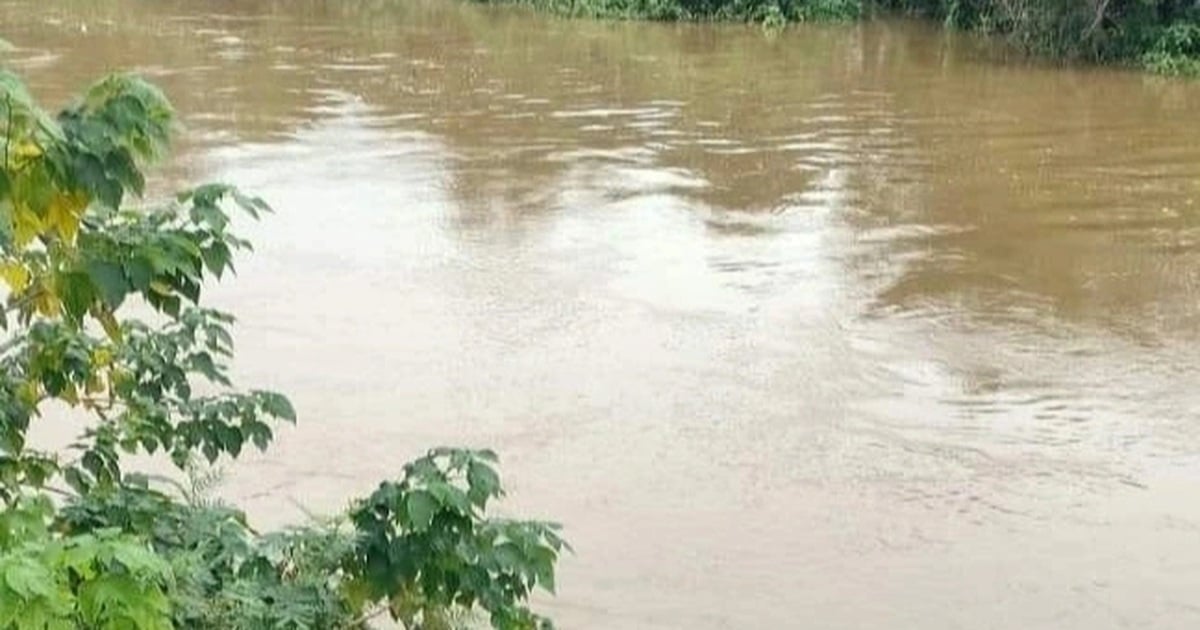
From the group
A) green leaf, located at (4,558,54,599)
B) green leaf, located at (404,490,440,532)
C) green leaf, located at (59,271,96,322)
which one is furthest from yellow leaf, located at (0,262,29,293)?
green leaf, located at (4,558,54,599)

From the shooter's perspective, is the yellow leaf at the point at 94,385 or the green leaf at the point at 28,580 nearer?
the green leaf at the point at 28,580

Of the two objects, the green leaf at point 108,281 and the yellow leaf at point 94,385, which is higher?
the green leaf at point 108,281

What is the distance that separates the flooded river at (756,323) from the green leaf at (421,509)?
2312 mm

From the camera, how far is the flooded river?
5449mm

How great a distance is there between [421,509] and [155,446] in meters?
0.69

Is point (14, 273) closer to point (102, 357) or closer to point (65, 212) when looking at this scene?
point (65, 212)

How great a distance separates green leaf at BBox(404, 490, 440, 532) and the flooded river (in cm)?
231

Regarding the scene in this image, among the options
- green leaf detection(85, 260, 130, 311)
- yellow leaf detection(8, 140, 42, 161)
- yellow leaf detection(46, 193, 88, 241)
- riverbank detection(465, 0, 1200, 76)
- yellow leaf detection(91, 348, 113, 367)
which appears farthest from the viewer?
riverbank detection(465, 0, 1200, 76)

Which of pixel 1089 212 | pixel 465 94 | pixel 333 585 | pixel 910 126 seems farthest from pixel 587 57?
pixel 333 585

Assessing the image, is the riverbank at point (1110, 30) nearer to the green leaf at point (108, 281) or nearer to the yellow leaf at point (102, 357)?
the yellow leaf at point (102, 357)

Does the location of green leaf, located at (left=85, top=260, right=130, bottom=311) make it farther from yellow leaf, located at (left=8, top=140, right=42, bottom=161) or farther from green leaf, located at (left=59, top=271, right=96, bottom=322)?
yellow leaf, located at (left=8, top=140, right=42, bottom=161)

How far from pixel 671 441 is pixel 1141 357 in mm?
2565

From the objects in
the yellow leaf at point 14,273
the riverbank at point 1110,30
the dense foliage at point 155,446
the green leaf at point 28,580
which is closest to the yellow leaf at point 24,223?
the dense foliage at point 155,446

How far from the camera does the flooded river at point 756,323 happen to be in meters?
5.45
